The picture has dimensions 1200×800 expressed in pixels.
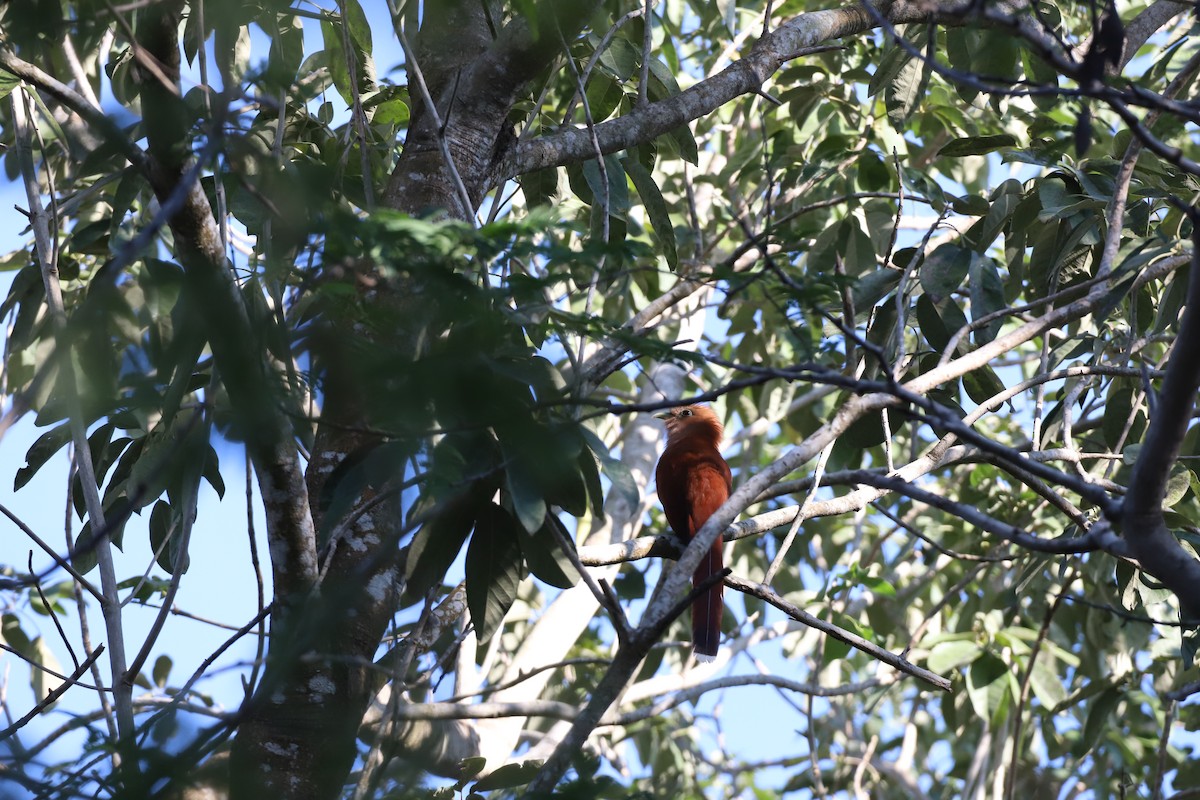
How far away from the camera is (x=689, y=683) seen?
4.72 metres

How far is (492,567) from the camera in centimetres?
225

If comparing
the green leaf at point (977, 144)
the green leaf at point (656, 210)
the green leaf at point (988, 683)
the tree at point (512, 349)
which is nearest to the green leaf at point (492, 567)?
the tree at point (512, 349)

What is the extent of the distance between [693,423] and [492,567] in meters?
2.58

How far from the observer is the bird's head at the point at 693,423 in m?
4.69

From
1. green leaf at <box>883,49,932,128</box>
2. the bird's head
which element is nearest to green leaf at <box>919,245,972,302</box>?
green leaf at <box>883,49,932,128</box>

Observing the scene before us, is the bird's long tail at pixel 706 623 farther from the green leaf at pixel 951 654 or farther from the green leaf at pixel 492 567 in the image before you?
the green leaf at pixel 492 567

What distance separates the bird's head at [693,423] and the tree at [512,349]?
0.23 metres

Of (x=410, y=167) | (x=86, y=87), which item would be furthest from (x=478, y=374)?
(x=86, y=87)

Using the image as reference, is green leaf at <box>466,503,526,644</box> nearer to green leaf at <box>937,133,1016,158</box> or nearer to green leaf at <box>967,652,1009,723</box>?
green leaf at <box>937,133,1016,158</box>

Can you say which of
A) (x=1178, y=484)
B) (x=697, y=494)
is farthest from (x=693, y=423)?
(x=1178, y=484)

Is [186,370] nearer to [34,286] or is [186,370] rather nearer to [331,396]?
[331,396]

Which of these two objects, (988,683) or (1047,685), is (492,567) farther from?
(1047,685)

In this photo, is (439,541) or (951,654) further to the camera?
(951,654)

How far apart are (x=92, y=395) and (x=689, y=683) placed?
3664 millimetres
